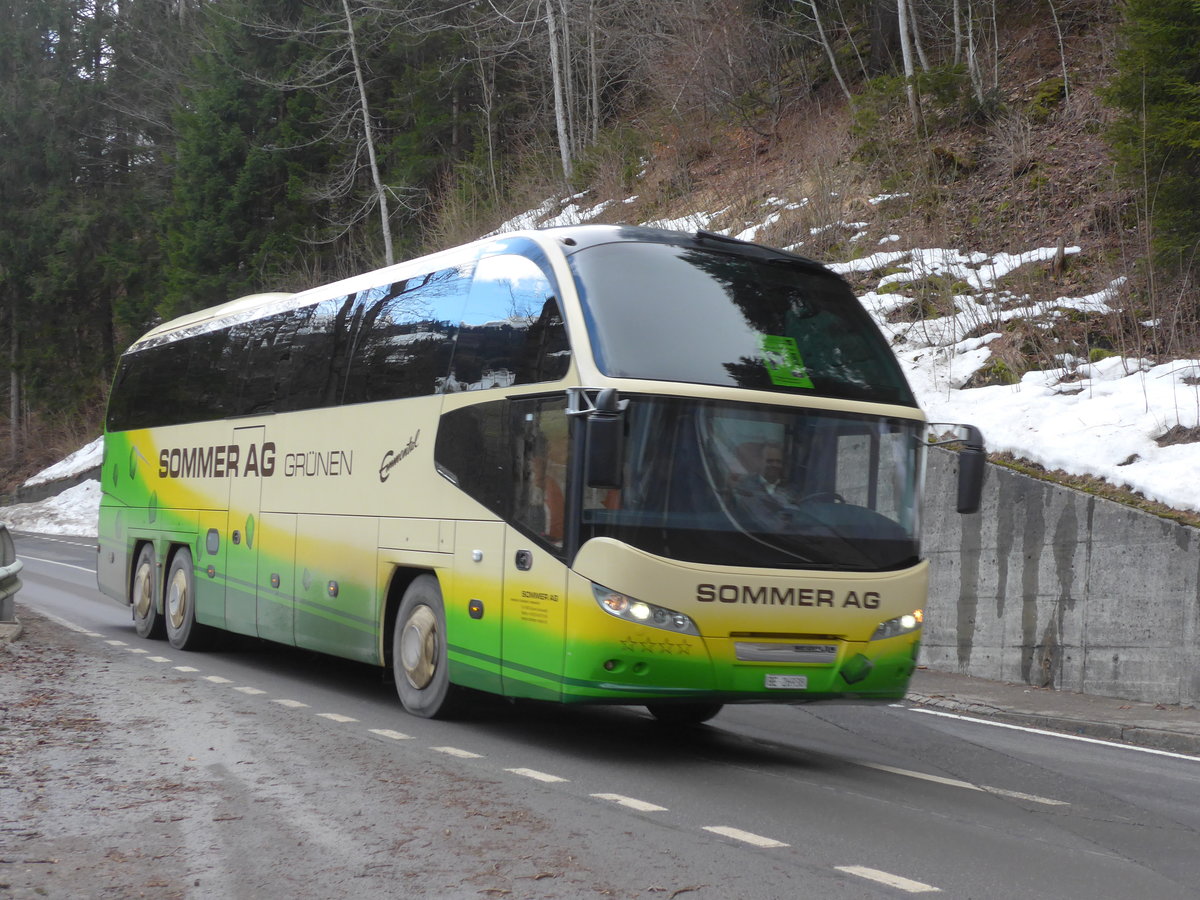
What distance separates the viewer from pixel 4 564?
15.5 m

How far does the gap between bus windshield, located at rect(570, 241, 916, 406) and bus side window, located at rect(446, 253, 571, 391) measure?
1.07 feet

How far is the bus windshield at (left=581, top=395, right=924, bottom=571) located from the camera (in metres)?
8.38

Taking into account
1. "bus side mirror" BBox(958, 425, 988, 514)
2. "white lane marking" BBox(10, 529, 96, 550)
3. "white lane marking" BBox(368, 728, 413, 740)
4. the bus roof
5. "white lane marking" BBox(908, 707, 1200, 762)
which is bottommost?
"white lane marking" BBox(10, 529, 96, 550)

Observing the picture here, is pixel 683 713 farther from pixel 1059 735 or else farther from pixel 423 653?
pixel 1059 735

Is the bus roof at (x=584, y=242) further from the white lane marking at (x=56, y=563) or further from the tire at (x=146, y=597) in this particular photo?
the white lane marking at (x=56, y=563)

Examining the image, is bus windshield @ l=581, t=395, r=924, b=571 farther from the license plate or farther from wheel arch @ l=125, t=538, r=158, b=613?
wheel arch @ l=125, t=538, r=158, b=613

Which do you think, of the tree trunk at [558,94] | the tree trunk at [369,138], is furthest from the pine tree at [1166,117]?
the tree trunk at [369,138]

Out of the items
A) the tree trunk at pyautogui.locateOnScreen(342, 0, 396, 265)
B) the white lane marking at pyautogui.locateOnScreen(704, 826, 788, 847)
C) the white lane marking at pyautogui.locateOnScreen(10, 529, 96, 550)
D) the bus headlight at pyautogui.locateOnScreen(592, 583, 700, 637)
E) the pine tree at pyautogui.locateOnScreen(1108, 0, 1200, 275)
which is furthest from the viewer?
the tree trunk at pyautogui.locateOnScreen(342, 0, 396, 265)

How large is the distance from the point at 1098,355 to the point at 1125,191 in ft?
12.3

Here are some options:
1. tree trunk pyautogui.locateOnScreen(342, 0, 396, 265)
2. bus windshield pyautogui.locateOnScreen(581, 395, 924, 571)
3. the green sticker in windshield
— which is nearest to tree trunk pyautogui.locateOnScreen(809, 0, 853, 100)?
tree trunk pyautogui.locateOnScreen(342, 0, 396, 265)

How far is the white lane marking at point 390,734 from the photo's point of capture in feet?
30.7

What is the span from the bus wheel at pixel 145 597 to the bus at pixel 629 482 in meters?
5.35

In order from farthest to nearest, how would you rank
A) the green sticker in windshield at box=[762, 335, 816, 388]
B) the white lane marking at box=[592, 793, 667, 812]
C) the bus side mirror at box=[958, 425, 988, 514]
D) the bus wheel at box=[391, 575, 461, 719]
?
1. the bus wheel at box=[391, 575, 461, 719]
2. the bus side mirror at box=[958, 425, 988, 514]
3. the green sticker in windshield at box=[762, 335, 816, 388]
4. the white lane marking at box=[592, 793, 667, 812]

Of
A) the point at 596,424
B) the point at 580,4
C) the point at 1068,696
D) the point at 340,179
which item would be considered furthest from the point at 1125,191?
the point at 340,179
